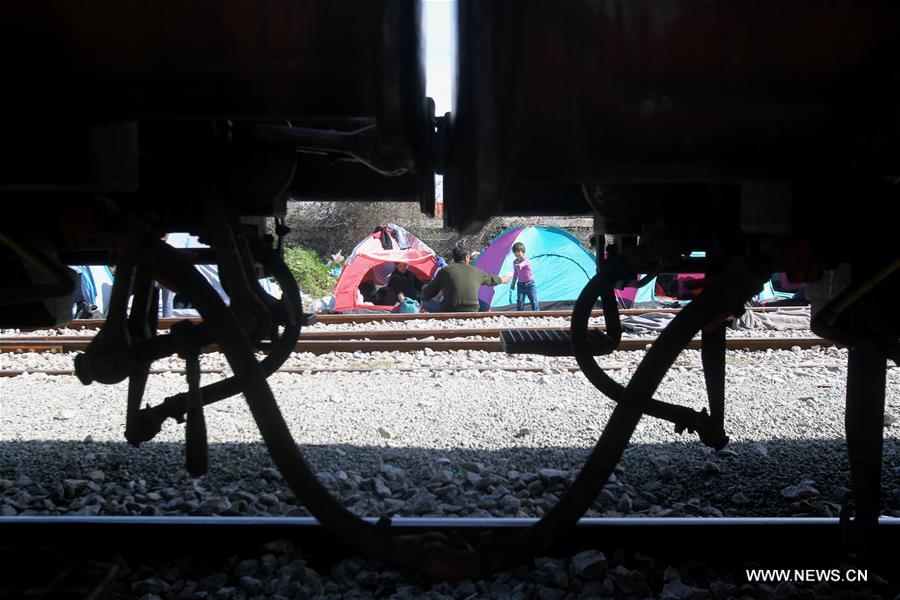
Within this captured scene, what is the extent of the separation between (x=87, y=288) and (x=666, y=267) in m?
10.8

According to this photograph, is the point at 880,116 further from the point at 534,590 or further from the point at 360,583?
the point at 360,583

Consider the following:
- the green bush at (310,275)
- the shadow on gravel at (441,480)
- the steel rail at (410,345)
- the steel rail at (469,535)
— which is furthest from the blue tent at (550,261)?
the steel rail at (469,535)

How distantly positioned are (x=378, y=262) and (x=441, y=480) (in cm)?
969

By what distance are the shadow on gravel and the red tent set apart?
7933mm

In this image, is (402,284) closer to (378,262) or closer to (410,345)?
(378,262)

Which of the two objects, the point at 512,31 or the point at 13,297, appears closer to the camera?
the point at 512,31

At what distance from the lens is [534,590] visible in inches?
97.0

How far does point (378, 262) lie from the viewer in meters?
12.8

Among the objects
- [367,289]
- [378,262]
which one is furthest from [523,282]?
[367,289]

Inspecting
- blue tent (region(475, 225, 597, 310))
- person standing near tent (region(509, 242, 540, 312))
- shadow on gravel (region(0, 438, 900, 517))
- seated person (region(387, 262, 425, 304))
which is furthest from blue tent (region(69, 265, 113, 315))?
shadow on gravel (region(0, 438, 900, 517))

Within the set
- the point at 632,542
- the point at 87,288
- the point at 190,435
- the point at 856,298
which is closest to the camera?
the point at 856,298

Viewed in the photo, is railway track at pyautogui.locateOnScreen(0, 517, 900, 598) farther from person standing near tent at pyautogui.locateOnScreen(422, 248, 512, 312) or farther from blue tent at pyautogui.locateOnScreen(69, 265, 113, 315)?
blue tent at pyautogui.locateOnScreen(69, 265, 113, 315)

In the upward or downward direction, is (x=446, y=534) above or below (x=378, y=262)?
above

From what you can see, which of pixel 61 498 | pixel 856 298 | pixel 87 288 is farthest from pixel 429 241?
pixel 856 298
